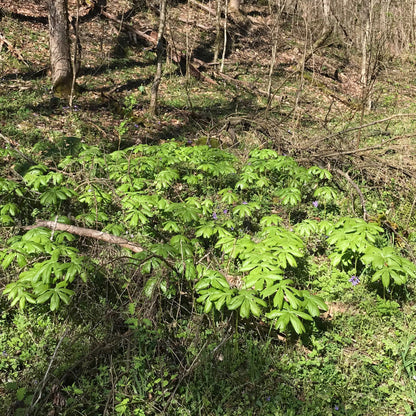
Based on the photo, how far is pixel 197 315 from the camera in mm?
2719

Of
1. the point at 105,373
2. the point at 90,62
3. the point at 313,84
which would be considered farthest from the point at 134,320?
the point at 313,84

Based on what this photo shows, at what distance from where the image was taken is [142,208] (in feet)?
11.5

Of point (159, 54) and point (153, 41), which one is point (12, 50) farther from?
point (153, 41)

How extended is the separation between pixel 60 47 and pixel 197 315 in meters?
6.51

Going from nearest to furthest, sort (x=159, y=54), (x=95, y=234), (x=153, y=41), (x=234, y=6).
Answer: (x=95, y=234), (x=159, y=54), (x=153, y=41), (x=234, y=6)

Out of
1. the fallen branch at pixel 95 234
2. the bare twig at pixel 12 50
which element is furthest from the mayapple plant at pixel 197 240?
the bare twig at pixel 12 50

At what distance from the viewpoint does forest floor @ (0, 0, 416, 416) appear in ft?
7.19

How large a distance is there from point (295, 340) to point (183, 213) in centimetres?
153

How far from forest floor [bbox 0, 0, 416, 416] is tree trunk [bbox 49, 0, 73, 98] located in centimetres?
38

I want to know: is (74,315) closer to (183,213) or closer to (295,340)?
(183,213)

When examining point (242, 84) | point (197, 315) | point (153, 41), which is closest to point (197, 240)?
point (197, 315)

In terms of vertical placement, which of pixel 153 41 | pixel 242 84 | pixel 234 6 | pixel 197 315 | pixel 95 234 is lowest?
pixel 197 315

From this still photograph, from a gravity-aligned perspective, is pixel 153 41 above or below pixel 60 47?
above

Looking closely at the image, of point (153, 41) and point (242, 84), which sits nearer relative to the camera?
point (242, 84)
